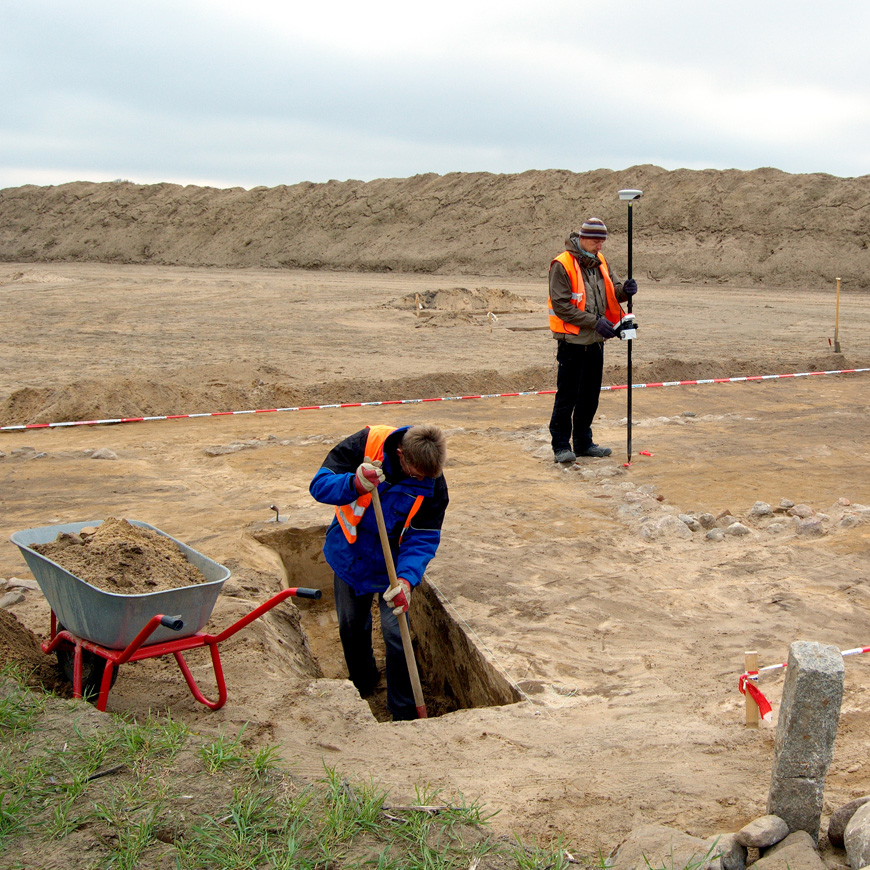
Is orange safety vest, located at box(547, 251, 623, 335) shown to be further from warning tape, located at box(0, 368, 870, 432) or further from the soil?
warning tape, located at box(0, 368, 870, 432)

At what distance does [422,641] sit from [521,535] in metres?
1.16

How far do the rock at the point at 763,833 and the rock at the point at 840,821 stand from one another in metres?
0.16

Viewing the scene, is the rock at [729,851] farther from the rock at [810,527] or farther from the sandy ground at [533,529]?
the rock at [810,527]

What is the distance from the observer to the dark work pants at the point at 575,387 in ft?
25.1

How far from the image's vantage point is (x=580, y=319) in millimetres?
7359

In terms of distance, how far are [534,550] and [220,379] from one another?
6.63m

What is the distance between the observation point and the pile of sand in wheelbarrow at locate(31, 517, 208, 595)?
3.57 meters

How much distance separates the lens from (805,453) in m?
8.01

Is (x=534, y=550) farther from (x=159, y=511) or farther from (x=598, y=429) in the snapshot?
(x=598, y=429)

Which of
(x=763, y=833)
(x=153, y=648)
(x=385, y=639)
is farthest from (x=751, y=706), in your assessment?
(x=153, y=648)

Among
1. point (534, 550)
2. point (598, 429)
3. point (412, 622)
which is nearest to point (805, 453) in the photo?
point (598, 429)

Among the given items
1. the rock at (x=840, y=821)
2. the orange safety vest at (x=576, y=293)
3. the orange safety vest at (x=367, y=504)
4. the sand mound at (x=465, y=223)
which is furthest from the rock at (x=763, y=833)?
the sand mound at (x=465, y=223)

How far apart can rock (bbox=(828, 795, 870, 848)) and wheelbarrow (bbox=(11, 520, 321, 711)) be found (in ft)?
6.40

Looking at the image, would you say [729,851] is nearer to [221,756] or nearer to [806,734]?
[806,734]
